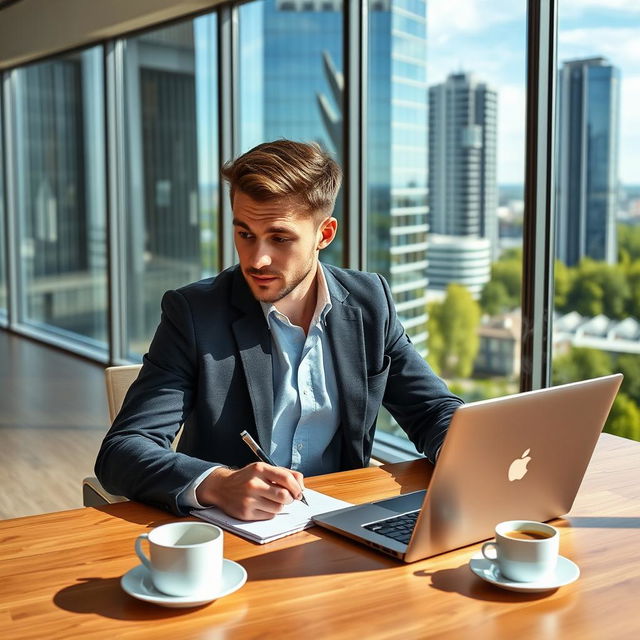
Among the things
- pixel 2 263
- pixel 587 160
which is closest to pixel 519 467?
pixel 587 160

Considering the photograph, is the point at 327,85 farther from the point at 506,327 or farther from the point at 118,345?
the point at 118,345

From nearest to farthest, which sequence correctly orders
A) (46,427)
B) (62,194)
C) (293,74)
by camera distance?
(293,74)
(46,427)
(62,194)

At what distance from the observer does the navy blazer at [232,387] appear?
5.23 feet

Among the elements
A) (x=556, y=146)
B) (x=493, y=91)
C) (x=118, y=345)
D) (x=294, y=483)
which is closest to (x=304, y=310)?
(x=294, y=483)

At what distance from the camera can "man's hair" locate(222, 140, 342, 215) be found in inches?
68.2

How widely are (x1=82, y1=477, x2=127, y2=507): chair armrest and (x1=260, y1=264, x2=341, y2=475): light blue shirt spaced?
355 millimetres

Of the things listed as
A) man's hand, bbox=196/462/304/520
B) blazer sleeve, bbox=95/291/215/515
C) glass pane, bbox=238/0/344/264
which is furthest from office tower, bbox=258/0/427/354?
man's hand, bbox=196/462/304/520

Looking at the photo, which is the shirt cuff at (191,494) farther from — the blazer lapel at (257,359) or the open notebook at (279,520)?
the blazer lapel at (257,359)

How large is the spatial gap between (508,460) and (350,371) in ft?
2.10

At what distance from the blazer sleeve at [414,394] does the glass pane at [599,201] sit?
142 centimetres

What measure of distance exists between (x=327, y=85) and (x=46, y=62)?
3.85 meters

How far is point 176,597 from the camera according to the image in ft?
3.69

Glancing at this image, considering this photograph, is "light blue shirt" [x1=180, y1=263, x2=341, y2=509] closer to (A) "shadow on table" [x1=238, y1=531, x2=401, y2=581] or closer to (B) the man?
(B) the man

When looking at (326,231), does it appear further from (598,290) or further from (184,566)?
(598,290)
